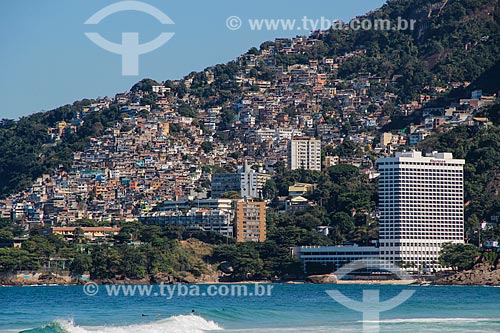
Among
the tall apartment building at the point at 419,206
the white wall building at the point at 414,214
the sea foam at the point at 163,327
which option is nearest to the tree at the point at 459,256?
the white wall building at the point at 414,214

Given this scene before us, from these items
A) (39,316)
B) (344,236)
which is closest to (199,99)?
(344,236)

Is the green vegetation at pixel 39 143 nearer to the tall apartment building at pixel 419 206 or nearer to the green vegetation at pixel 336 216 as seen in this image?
the green vegetation at pixel 336 216

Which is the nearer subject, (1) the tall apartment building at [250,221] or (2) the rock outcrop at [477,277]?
(2) the rock outcrop at [477,277]

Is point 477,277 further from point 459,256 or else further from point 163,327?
point 163,327

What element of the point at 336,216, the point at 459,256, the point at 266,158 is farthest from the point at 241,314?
the point at 266,158

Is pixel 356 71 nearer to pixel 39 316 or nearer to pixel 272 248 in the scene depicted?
pixel 272 248
